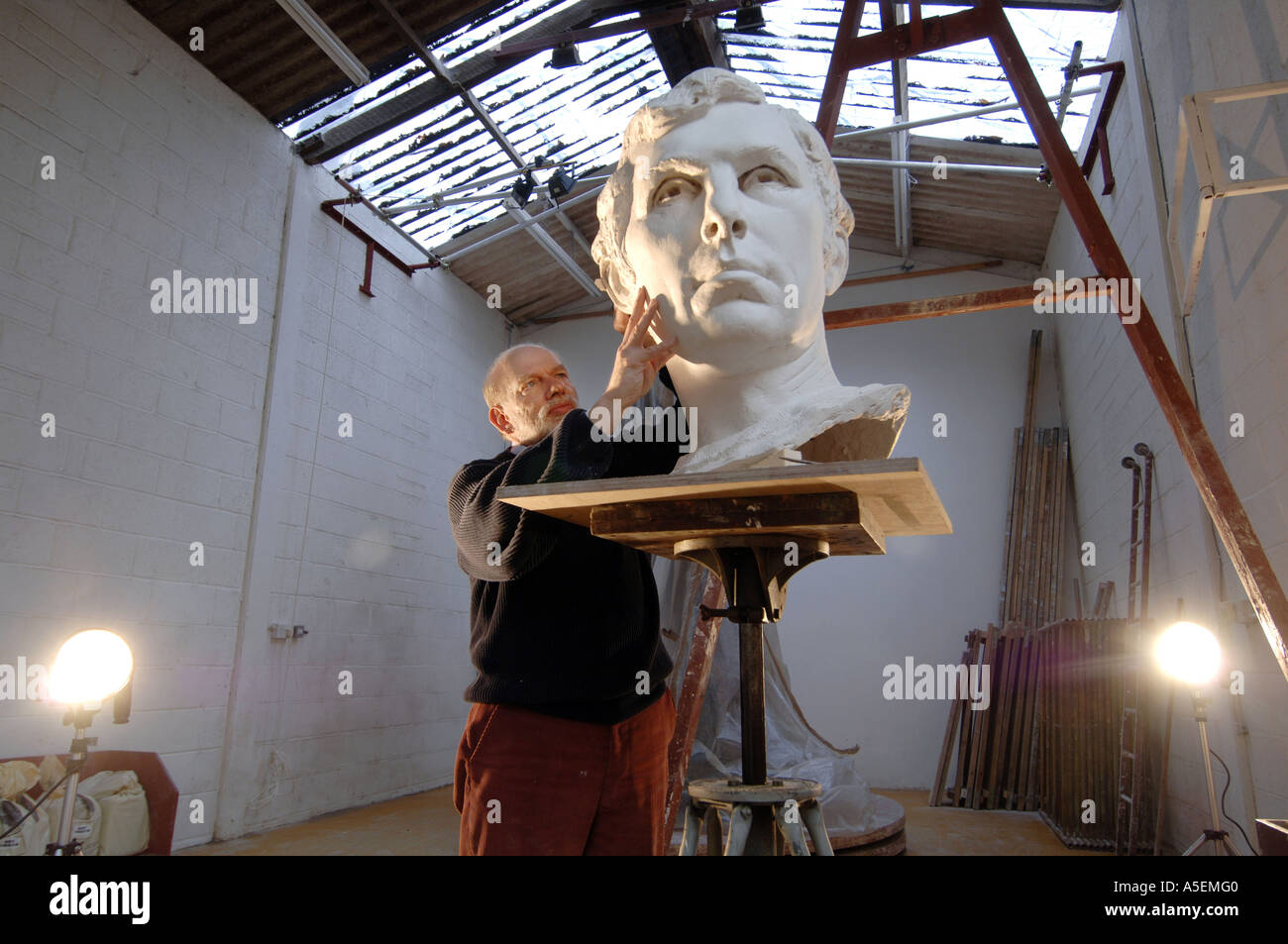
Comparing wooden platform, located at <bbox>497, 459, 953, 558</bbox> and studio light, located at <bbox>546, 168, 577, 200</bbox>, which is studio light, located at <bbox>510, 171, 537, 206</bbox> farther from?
wooden platform, located at <bbox>497, 459, 953, 558</bbox>

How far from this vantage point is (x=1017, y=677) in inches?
209

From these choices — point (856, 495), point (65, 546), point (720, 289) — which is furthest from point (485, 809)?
point (65, 546)

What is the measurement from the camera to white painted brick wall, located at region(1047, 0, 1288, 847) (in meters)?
2.67

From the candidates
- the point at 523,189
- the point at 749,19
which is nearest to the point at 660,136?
the point at 749,19

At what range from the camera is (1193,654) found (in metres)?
3.01

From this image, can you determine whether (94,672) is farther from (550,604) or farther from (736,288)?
(736,288)

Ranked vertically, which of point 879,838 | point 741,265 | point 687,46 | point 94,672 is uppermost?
point 687,46

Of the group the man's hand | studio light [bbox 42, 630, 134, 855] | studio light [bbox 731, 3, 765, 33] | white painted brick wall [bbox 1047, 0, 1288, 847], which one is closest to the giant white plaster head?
the man's hand

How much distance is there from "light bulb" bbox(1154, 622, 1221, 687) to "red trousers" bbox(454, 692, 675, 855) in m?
2.39

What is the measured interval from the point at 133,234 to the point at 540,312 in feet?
Answer: 13.4

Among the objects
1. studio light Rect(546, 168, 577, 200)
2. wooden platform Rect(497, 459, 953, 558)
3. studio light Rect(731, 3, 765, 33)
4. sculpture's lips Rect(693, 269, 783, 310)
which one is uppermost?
studio light Rect(731, 3, 765, 33)

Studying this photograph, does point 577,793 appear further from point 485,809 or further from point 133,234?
point 133,234

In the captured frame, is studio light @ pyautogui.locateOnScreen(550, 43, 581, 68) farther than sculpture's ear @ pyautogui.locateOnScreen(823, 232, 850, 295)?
Yes

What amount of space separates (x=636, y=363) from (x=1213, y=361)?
275 centimetres
